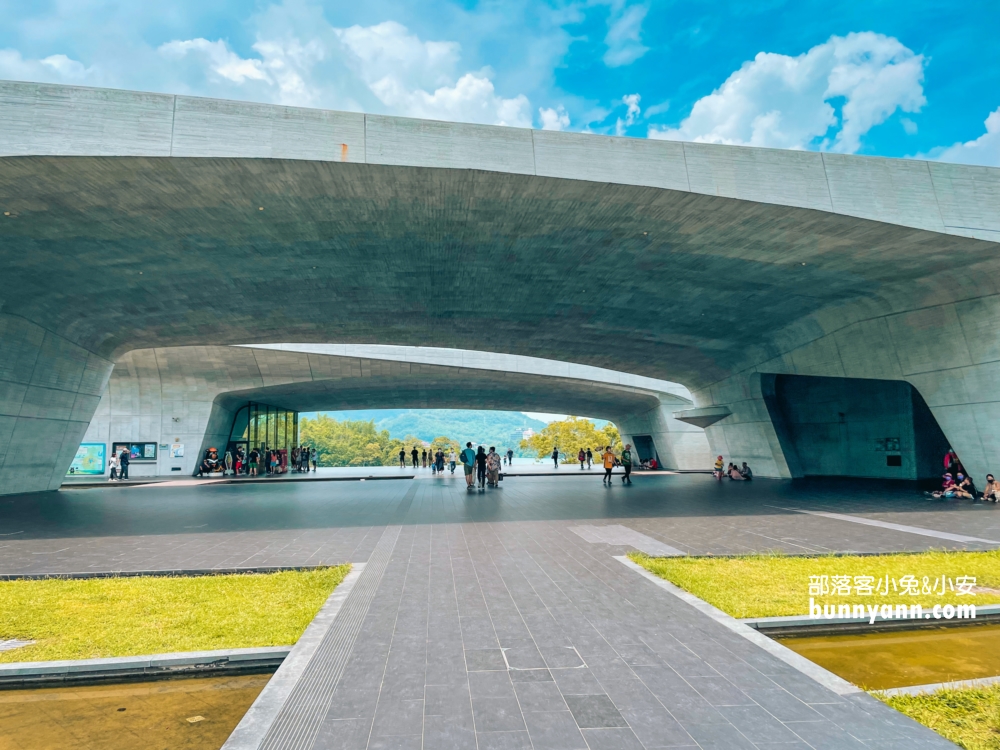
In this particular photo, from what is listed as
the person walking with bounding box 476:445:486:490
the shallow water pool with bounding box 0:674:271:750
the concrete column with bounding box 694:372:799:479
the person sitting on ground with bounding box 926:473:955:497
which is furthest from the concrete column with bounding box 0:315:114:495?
the person sitting on ground with bounding box 926:473:955:497

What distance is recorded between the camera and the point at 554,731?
326 centimetres

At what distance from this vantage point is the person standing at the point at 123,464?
29.0 m

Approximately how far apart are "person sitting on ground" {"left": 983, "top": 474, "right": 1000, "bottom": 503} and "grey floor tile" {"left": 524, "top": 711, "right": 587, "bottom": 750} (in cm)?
1613

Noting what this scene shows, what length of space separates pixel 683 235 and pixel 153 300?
603 inches

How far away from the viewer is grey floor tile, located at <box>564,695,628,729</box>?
11.0ft

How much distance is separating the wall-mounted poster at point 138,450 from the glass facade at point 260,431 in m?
5.58

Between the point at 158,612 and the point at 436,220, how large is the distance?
8.89m

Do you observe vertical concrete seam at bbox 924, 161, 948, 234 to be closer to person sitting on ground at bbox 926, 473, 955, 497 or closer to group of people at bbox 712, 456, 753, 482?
person sitting on ground at bbox 926, 473, 955, 497

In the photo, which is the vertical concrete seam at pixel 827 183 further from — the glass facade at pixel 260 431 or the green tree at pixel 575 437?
the green tree at pixel 575 437

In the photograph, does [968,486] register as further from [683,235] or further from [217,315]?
[217,315]

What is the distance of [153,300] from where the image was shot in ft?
56.7

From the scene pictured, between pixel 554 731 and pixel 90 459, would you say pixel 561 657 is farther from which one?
pixel 90 459

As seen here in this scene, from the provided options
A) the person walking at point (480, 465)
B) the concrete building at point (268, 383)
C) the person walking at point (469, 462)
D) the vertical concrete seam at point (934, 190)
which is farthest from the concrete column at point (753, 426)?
the person walking at point (469, 462)

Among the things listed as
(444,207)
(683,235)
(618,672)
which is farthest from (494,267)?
(618,672)
